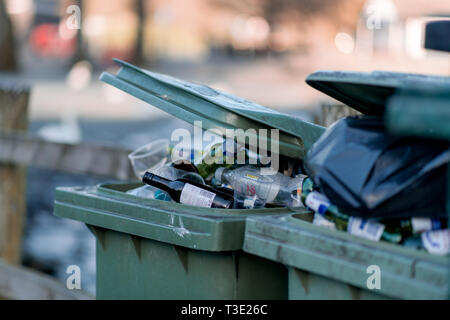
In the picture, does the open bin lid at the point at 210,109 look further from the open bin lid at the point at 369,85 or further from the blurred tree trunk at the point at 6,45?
the blurred tree trunk at the point at 6,45

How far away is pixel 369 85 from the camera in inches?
77.0

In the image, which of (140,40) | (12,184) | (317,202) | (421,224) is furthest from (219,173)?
(140,40)

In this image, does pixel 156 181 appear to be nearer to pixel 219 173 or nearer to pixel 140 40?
pixel 219 173

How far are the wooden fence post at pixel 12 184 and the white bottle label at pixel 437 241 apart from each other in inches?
129

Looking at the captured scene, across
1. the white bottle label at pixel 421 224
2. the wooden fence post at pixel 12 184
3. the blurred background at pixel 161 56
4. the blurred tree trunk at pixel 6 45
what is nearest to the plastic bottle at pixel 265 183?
the white bottle label at pixel 421 224

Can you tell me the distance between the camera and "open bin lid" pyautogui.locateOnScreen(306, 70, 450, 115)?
1863 millimetres

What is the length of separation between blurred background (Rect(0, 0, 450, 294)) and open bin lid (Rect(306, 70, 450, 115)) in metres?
1.05

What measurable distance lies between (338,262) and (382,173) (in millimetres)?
268

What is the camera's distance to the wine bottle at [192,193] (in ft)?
7.93

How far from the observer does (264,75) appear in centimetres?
2520

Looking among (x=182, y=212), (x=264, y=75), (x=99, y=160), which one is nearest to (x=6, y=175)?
(x=99, y=160)

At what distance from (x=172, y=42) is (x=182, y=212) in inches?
1260

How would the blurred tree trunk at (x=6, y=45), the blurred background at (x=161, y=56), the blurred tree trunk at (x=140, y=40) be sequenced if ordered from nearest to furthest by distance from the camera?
the blurred background at (x=161, y=56) → the blurred tree trunk at (x=6, y=45) → the blurred tree trunk at (x=140, y=40)
